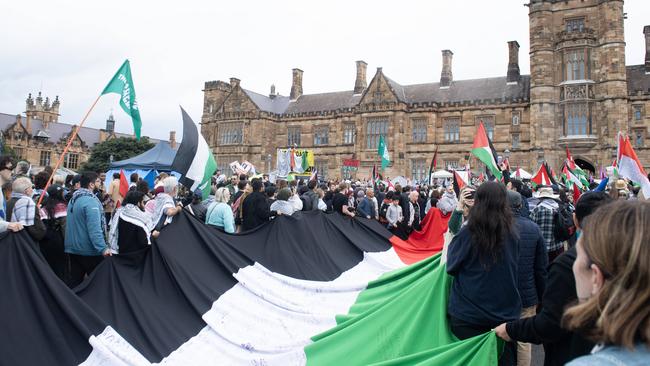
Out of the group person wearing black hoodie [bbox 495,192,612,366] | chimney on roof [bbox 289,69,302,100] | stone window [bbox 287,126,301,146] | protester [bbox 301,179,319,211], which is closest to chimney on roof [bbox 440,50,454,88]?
stone window [bbox 287,126,301,146]

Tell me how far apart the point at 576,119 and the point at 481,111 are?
7.62 metres

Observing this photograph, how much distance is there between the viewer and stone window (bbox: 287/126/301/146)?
49.1 metres

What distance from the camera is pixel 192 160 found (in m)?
7.51

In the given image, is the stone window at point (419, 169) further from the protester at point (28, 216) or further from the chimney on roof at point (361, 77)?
the protester at point (28, 216)

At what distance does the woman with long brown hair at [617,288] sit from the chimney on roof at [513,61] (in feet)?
142

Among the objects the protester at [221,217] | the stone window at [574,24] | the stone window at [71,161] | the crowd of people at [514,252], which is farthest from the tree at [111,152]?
the protester at [221,217]

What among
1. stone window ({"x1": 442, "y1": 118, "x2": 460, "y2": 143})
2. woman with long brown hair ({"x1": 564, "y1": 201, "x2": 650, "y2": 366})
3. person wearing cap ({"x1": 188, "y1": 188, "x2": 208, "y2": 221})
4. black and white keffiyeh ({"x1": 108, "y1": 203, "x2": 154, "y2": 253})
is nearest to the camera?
woman with long brown hair ({"x1": 564, "y1": 201, "x2": 650, "y2": 366})

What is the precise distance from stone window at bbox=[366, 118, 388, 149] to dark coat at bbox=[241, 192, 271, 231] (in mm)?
34017

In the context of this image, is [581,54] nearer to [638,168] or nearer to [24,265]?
[638,168]

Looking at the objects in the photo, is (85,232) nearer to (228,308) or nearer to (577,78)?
(228,308)

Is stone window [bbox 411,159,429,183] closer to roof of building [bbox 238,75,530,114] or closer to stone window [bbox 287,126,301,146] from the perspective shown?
roof of building [bbox 238,75,530,114]

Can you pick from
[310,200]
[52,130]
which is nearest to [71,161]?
[52,130]

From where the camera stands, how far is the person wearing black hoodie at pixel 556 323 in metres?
2.58

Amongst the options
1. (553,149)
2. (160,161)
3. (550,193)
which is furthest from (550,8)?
(550,193)
